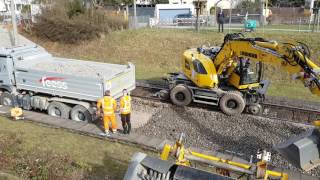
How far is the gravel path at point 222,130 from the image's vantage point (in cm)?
1113

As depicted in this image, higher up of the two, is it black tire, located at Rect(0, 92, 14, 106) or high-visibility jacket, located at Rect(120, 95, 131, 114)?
high-visibility jacket, located at Rect(120, 95, 131, 114)

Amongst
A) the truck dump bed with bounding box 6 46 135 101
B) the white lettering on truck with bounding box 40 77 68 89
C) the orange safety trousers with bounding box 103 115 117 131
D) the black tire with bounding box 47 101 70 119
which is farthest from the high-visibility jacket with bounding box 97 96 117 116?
the black tire with bounding box 47 101 70 119

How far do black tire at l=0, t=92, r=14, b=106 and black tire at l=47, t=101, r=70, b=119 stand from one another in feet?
6.42

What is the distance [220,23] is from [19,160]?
20481mm

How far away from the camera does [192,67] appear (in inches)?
551

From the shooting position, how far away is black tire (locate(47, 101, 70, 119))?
13211 millimetres

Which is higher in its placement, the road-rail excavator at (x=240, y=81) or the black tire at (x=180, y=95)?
the road-rail excavator at (x=240, y=81)

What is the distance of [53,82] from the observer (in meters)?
13.0

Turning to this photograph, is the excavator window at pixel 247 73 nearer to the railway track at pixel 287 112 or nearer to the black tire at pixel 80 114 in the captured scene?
the railway track at pixel 287 112

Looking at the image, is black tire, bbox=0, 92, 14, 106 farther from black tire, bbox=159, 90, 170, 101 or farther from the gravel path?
black tire, bbox=159, 90, 170, 101

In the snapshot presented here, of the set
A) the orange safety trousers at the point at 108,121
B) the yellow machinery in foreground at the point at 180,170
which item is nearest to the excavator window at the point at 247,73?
the orange safety trousers at the point at 108,121

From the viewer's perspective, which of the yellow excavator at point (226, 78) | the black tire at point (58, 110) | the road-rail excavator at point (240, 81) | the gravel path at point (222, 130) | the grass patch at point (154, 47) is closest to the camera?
the road-rail excavator at point (240, 81)

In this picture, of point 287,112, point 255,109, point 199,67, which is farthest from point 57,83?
point 287,112

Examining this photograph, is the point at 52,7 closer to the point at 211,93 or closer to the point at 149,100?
the point at 149,100
